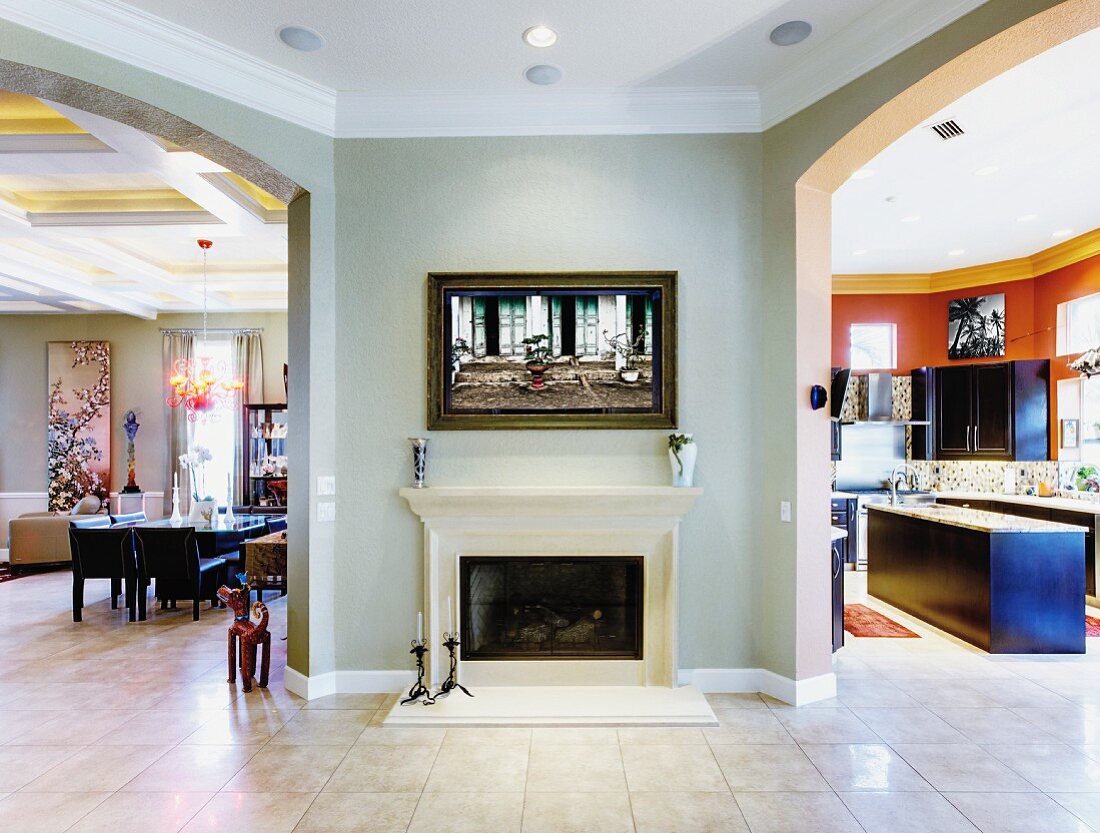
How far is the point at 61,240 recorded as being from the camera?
6094 millimetres

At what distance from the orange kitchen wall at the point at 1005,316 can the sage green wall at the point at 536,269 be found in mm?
4764

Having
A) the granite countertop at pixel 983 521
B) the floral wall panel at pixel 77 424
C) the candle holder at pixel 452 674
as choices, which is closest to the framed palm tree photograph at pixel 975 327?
the granite countertop at pixel 983 521

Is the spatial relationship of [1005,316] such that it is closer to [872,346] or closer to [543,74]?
[872,346]

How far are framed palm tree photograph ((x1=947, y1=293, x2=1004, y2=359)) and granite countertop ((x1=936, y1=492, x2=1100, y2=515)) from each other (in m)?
1.67

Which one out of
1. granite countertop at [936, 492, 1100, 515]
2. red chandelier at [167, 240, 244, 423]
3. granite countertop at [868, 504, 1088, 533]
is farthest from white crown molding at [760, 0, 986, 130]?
red chandelier at [167, 240, 244, 423]

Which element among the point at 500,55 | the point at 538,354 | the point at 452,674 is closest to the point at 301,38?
the point at 500,55

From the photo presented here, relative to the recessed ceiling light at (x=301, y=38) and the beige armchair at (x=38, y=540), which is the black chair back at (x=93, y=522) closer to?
the beige armchair at (x=38, y=540)

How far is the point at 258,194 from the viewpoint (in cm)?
550

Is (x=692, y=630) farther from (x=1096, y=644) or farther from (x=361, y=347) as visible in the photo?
(x=1096, y=644)

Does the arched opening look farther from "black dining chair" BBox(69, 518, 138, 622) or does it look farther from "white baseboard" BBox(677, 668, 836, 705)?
"black dining chair" BBox(69, 518, 138, 622)

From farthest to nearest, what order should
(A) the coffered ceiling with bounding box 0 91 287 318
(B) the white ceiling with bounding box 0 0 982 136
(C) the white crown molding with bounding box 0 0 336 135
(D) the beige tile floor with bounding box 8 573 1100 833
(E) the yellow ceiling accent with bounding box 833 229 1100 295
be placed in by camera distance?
(E) the yellow ceiling accent with bounding box 833 229 1100 295
(A) the coffered ceiling with bounding box 0 91 287 318
(B) the white ceiling with bounding box 0 0 982 136
(C) the white crown molding with bounding box 0 0 336 135
(D) the beige tile floor with bounding box 8 573 1100 833

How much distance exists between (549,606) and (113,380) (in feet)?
25.5

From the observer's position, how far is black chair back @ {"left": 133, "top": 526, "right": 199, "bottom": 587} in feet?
17.6

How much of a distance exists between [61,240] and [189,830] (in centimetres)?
592
